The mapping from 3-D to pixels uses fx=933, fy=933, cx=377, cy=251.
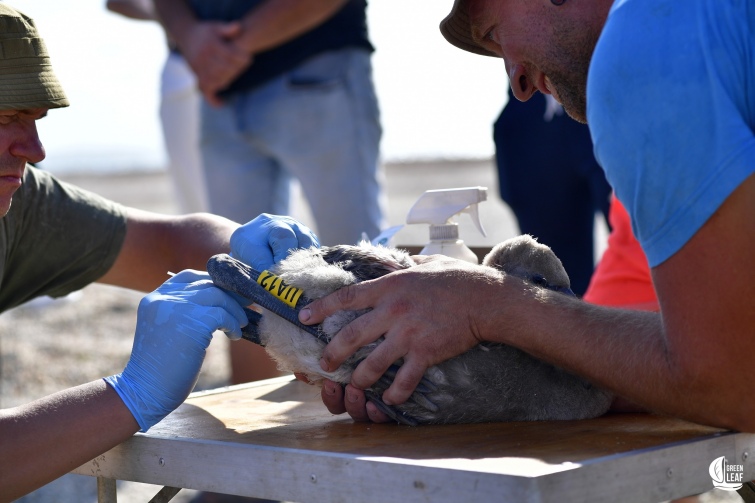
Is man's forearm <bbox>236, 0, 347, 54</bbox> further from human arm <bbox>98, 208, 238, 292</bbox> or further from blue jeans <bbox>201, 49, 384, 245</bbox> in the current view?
human arm <bbox>98, 208, 238, 292</bbox>

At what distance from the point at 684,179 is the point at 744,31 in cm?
24

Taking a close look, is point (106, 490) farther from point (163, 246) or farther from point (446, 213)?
point (446, 213)

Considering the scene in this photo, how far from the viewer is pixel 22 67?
184 cm

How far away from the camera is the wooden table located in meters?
1.23

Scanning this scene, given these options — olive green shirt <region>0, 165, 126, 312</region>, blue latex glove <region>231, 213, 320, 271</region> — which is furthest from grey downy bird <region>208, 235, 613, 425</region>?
olive green shirt <region>0, 165, 126, 312</region>

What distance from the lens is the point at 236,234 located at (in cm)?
190

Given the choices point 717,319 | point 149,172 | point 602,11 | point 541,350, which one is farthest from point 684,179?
point 149,172

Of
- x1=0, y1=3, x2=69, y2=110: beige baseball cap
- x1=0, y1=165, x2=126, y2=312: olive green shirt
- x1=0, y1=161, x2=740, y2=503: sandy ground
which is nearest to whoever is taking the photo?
x1=0, y1=3, x2=69, y2=110: beige baseball cap

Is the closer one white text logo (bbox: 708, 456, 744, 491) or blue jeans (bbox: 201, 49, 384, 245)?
white text logo (bbox: 708, 456, 744, 491)

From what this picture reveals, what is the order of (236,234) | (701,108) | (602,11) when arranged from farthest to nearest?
(236,234) < (602,11) < (701,108)

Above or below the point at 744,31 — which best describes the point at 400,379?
below

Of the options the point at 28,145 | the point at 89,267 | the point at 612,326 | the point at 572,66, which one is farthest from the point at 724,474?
the point at 89,267

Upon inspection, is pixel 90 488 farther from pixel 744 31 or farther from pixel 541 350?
pixel 744 31

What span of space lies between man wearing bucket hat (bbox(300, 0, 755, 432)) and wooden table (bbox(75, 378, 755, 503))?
8 cm
